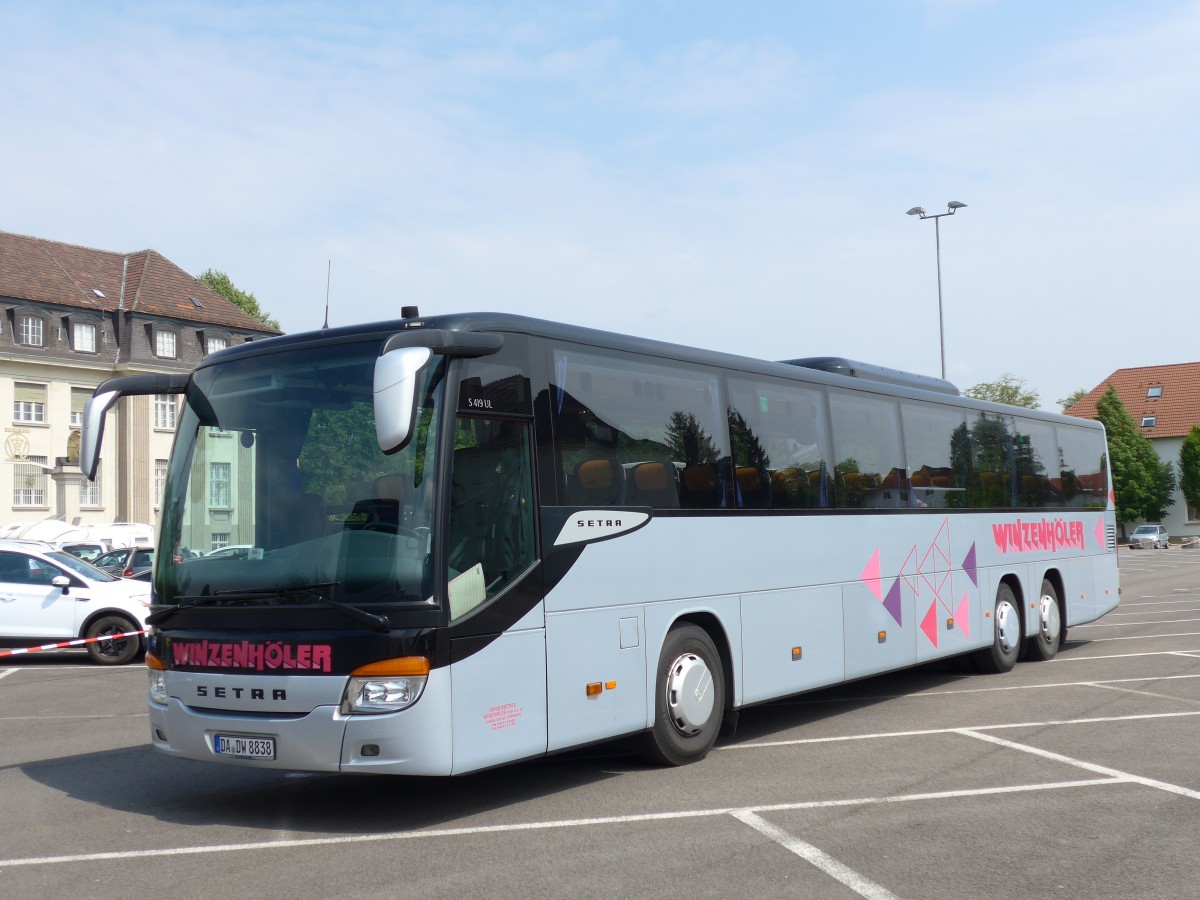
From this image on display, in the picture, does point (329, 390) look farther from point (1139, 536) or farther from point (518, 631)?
point (1139, 536)

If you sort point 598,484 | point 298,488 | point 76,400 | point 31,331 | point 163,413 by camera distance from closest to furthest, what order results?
1. point 298,488
2. point 598,484
3. point 31,331
4. point 76,400
5. point 163,413

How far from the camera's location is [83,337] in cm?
6094

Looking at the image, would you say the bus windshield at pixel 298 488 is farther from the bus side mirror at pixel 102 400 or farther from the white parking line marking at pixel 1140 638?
the white parking line marking at pixel 1140 638

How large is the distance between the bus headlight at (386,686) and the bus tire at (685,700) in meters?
2.30

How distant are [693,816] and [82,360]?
5887cm

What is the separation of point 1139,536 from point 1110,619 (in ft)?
198

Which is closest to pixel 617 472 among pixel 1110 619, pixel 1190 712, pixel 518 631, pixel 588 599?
pixel 588 599

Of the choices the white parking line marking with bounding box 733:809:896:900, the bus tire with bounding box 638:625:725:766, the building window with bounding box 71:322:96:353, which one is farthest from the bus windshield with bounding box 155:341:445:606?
the building window with bounding box 71:322:96:353

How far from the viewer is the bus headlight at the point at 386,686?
7043 mm

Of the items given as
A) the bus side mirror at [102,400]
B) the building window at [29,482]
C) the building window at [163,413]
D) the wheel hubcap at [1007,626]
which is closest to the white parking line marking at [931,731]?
the wheel hubcap at [1007,626]

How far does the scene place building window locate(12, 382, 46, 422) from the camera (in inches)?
2306

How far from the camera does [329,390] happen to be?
778cm

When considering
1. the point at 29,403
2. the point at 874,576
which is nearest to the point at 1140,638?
the point at 874,576

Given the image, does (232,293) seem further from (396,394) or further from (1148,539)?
(396,394)
